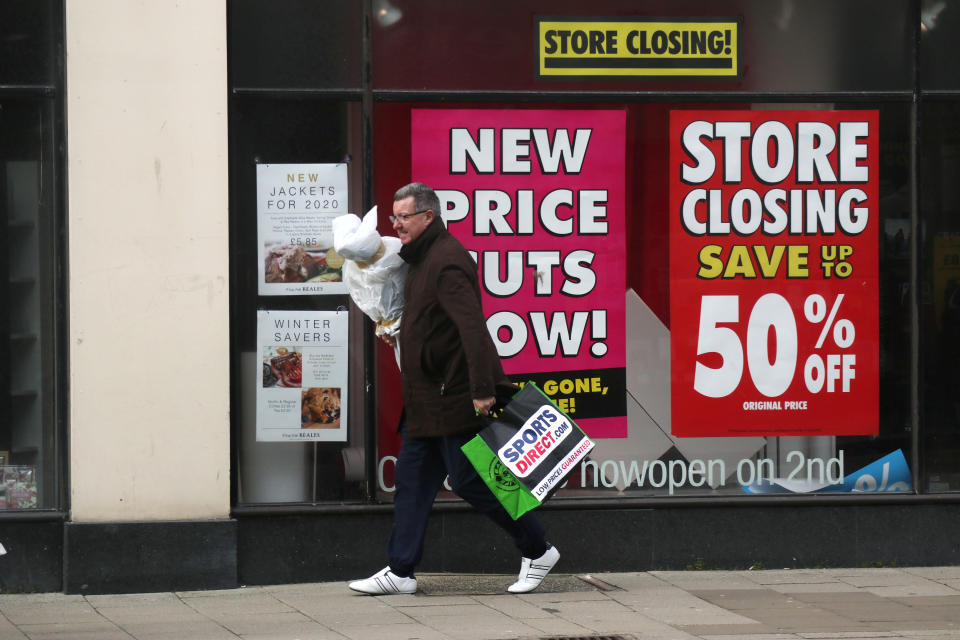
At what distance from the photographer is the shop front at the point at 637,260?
7.74 metres

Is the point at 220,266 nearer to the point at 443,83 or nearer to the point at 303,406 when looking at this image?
the point at 303,406

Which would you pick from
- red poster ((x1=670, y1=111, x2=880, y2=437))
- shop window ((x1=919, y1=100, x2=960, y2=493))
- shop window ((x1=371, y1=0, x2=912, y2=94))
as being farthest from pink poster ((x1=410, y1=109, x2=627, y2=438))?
shop window ((x1=919, y1=100, x2=960, y2=493))

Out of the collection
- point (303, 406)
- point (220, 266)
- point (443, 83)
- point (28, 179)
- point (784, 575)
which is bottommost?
point (784, 575)

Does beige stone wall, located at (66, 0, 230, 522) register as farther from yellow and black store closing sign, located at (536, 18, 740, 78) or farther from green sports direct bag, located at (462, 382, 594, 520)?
yellow and black store closing sign, located at (536, 18, 740, 78)

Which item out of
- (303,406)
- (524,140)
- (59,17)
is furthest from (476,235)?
(59,17)

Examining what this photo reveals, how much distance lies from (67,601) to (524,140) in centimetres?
341

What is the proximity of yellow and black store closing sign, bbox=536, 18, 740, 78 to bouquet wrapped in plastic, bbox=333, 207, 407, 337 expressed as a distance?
4.84 feet

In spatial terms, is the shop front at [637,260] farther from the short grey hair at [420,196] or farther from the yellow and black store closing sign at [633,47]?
the short grey hair at [420,196]

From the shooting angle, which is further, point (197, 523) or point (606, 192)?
point (606, 192)

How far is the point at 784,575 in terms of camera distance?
7.87 m

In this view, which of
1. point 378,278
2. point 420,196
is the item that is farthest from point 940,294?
point 378,278

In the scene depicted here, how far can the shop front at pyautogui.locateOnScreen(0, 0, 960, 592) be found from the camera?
25.4 feet

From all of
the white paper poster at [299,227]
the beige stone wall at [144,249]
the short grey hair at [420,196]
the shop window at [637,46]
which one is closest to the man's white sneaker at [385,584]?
the beige stone wall at [144,249]

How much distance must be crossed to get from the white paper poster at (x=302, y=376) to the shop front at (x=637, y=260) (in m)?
0.01
